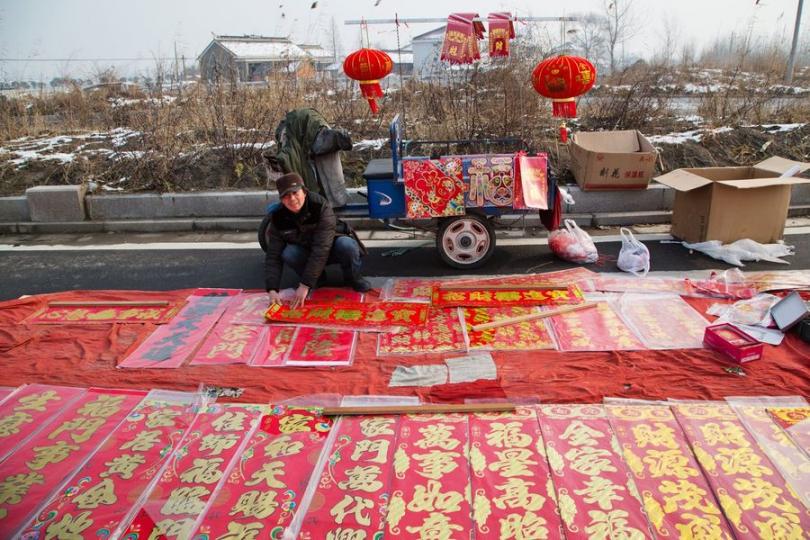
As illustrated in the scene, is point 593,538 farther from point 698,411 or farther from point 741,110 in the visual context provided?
point 741,110

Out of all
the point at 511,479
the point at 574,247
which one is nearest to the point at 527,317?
the point at 574,247

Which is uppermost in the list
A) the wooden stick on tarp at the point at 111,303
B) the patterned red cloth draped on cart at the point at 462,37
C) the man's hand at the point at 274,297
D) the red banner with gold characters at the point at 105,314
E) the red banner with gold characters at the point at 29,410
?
the patterned red cloth draped on cart at the point at 462,37

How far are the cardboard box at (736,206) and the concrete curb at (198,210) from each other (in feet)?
3.32

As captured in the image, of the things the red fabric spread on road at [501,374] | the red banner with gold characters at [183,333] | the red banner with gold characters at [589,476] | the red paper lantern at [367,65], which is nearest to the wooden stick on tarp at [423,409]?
the red fabric spread on road at [501,374]

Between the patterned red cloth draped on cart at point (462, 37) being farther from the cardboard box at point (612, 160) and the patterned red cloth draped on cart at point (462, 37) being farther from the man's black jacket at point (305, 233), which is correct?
the man's black jacket at point (305, 233)

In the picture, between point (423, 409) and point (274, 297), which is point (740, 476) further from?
point (274, 297)

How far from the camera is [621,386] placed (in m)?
3.28

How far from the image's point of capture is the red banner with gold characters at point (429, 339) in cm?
383

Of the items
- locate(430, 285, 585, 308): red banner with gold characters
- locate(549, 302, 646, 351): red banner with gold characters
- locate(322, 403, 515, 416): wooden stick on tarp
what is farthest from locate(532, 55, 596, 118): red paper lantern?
locate(322, 403, 515, 416): wooden stick on tarp

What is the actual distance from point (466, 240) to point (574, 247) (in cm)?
105

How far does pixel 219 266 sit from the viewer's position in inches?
225

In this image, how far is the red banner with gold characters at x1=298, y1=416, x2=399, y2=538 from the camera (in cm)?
235

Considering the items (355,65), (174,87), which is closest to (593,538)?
(355,65)

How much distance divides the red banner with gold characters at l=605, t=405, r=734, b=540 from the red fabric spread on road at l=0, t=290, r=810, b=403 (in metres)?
0.24
